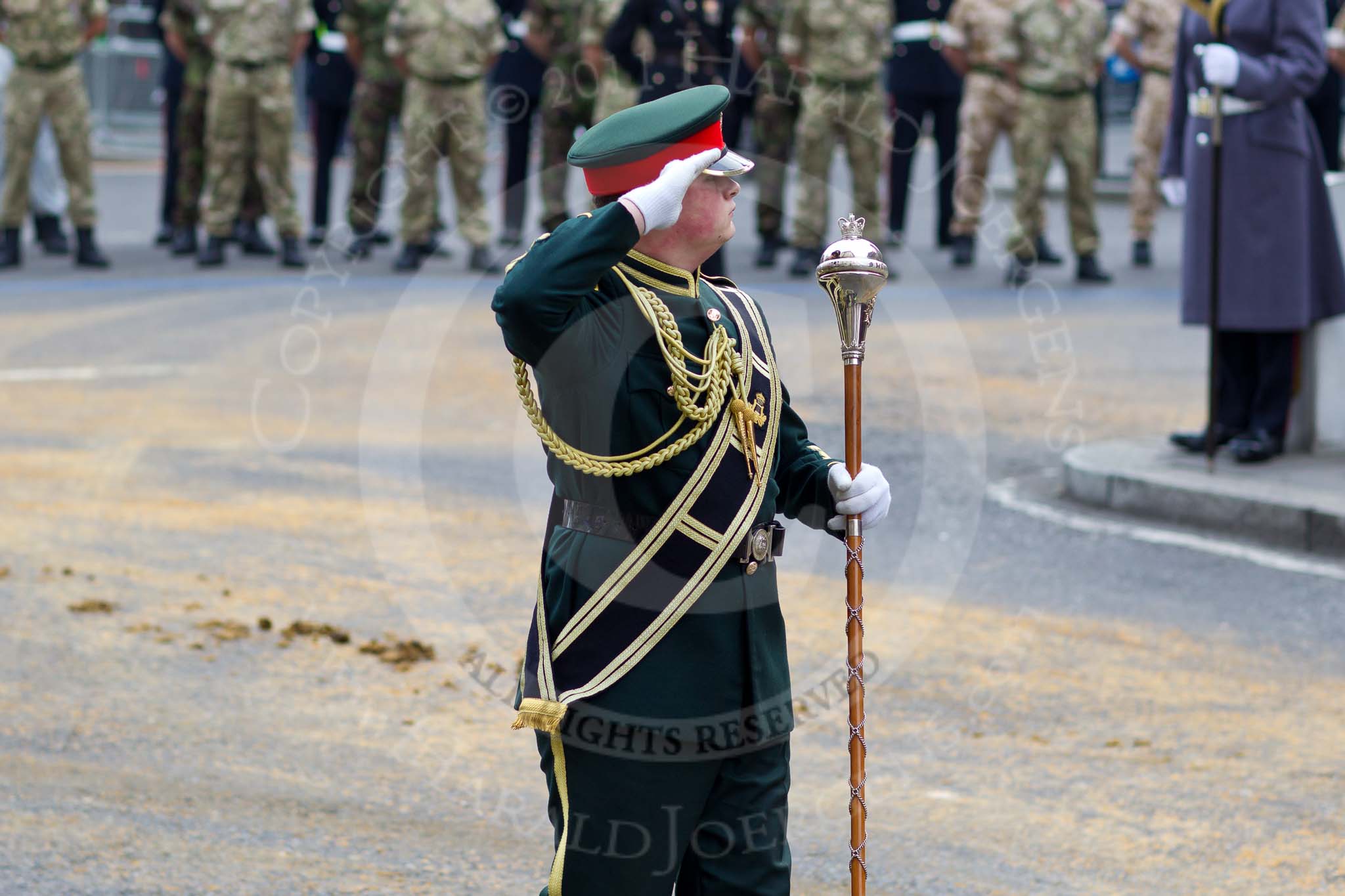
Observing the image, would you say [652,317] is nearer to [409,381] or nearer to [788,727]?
[788,727]

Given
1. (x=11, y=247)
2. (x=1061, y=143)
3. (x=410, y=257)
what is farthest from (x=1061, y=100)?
(x=11, y=247)

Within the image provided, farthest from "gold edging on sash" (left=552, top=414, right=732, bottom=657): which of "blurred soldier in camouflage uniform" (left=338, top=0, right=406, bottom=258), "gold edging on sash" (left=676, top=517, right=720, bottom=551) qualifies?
"blurred soldier in camouflage uniform" (left=338, top=0, right=406, bottom=258)

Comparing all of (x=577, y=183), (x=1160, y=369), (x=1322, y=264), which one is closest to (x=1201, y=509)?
(x=1322, y=264)

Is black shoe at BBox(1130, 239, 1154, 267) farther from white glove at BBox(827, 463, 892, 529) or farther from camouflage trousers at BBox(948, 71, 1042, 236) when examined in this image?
white glove at BBox(827, 463, 892, 529)

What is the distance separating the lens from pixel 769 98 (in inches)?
562

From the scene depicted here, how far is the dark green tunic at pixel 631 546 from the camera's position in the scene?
290cm

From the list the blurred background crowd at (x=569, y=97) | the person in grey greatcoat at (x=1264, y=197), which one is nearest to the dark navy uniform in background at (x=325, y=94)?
the blurred background crowd at (x=569, y=97)

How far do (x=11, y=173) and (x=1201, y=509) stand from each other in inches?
358

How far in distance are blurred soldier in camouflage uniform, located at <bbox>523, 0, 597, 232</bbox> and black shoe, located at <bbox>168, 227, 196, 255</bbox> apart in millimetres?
2630

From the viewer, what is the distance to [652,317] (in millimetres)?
2918

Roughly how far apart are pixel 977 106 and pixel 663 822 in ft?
37.7

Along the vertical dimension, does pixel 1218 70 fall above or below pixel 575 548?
above

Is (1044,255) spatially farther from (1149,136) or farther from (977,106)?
(977,106)

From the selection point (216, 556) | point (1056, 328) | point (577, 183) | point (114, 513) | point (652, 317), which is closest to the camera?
point (652, 317)
